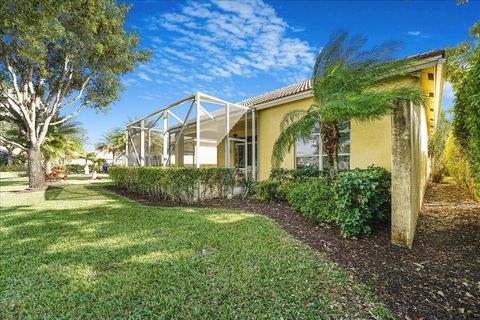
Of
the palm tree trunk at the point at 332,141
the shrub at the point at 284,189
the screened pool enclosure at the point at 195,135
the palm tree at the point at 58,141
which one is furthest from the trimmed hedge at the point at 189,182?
the palm tree at the point at 58,141

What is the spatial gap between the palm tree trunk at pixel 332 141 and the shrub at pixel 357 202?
1.18 m

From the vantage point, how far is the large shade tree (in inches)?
402

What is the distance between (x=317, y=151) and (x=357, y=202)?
493 centimetres

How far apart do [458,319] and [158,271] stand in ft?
12.4

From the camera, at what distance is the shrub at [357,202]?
4.62m

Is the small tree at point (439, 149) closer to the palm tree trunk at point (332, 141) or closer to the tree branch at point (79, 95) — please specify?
the palm tree trunk at point (332, 141)

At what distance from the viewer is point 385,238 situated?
4625mm

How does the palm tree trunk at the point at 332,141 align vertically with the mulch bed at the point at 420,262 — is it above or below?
above

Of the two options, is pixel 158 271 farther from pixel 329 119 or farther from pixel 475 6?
pixel 475 6

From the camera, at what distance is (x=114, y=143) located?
31.5 metres

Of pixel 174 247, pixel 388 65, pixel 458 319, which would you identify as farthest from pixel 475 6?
pixel 174 247

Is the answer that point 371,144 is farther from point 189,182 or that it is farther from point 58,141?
point 58,141

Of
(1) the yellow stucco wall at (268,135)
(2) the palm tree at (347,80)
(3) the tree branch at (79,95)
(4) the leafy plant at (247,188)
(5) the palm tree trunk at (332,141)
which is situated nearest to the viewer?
(2) the palm tree at (347,80)

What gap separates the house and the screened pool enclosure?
0.15ft
